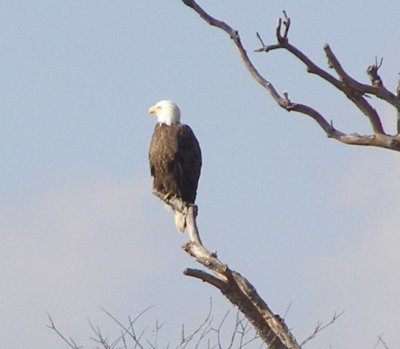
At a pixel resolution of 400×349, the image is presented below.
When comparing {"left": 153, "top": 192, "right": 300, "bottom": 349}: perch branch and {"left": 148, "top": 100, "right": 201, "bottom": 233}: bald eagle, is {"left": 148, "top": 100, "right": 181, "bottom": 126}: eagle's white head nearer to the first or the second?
{"left": 148, "top": 100, "right": 201, "bottom": 233}: bald eagle

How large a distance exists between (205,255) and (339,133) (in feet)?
7.36

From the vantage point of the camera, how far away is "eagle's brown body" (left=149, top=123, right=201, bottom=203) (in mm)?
11727

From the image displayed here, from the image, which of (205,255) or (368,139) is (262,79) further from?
(205,255)

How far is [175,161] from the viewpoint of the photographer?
11.7 meters

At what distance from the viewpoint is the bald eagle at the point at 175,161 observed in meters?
11.7

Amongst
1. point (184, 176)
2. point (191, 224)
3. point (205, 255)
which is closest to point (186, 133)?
point (184, 176)

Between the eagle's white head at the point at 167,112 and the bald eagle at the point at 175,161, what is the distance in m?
0.07

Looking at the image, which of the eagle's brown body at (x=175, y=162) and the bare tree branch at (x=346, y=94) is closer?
the bare tree branch at (x=346, y=94)

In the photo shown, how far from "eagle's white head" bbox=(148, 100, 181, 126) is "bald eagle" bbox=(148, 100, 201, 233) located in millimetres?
74

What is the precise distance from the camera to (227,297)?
737 centimetres

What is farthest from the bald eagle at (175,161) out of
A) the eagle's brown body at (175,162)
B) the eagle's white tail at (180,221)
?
the eagle's white tail at (180,221)

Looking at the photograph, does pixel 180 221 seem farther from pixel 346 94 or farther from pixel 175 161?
pixel 346 94

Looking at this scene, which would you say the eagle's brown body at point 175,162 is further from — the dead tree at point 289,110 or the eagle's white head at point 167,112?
the dead tree at point 289,110

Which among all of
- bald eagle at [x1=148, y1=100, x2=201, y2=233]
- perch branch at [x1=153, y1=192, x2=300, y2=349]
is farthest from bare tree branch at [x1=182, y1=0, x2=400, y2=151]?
bald eagle at [x1=148, y1=100, x2=201, y2=233]
